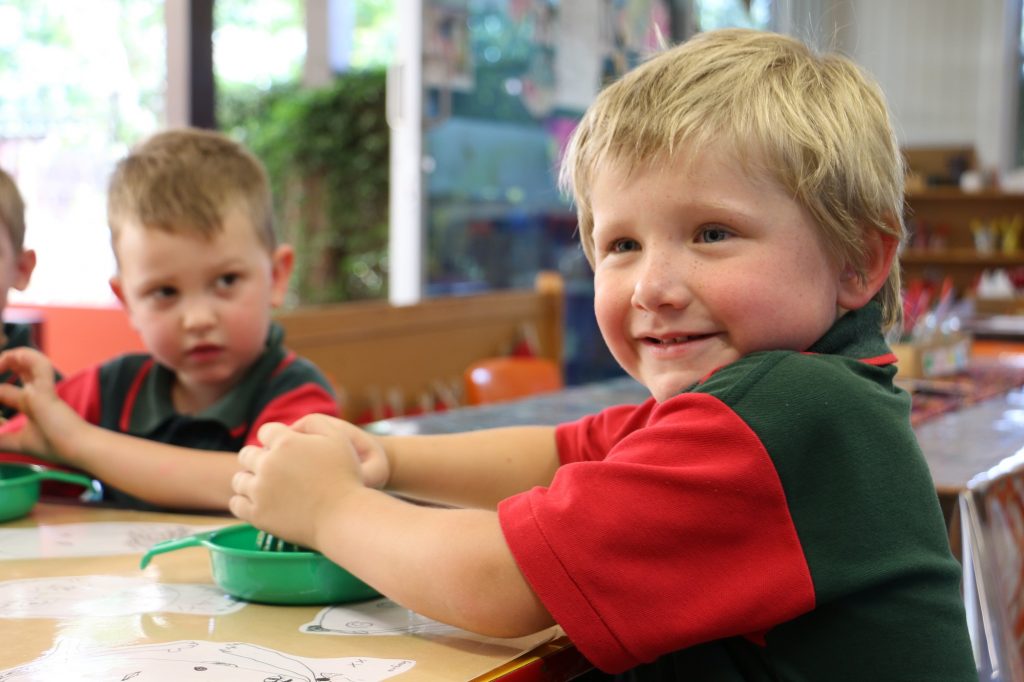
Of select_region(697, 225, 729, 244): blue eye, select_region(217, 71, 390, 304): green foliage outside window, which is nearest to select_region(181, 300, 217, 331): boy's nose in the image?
select_region(697, 225, 729, 244): blue eye

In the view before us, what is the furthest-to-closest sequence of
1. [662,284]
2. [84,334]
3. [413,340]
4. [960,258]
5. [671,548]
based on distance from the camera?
1. [960,258]
2. [413,340]
3. [84,334]
4. [662,284]
5. [671,548]

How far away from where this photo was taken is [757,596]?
0.71 metres

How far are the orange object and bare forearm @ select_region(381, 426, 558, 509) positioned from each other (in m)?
1.49

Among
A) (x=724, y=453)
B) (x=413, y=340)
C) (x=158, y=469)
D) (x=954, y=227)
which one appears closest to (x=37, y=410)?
(x=158, y=469)

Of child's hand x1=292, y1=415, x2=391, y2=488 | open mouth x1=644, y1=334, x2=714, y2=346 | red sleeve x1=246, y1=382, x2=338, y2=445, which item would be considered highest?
open mouth x1=644, y1=334, x2=714, y2=346

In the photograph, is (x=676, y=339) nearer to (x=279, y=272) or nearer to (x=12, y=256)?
(x=279, y=272)

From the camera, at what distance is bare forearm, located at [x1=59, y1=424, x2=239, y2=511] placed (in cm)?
117

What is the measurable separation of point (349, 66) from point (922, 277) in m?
4.14

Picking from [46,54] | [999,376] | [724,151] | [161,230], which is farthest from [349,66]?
[724,151]

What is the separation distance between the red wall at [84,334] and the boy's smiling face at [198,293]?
126 cm

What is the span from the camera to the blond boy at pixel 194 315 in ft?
4.35

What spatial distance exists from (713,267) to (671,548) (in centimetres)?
21

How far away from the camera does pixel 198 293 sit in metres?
1.34

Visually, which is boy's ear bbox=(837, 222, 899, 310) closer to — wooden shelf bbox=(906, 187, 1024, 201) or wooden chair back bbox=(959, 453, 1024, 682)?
wooden chair back bbox=(959, 453, 1024, 682)
